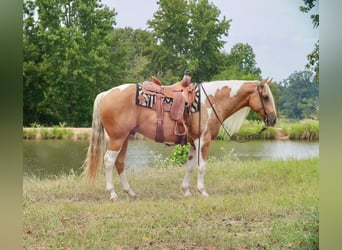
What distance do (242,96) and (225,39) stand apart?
14.5 inches

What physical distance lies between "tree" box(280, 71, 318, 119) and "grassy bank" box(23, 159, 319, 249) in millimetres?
307

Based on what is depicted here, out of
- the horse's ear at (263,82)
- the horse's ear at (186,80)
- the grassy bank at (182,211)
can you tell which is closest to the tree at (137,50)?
the horse's ear at (186,80)

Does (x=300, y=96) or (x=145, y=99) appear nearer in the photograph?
(x=145, y=99)

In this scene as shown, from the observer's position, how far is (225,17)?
3.15 metres

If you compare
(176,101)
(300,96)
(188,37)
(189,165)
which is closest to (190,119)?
(176,101)

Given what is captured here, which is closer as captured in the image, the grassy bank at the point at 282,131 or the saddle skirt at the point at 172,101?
the saddle skirt at the point at 172,101

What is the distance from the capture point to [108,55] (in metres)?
3.10

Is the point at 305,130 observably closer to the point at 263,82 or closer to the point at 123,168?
the point at 263,82

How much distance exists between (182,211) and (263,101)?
839 mm

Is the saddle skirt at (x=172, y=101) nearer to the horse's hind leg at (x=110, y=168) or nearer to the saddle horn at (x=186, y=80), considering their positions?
the saddle horn at (x=186, y=80)

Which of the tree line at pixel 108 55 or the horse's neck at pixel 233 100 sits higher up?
the tree line at pixel 108 55

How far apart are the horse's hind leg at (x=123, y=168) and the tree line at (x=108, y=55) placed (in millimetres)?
274

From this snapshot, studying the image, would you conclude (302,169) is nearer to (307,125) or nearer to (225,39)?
(307,125)

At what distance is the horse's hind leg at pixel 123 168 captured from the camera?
3.03m
